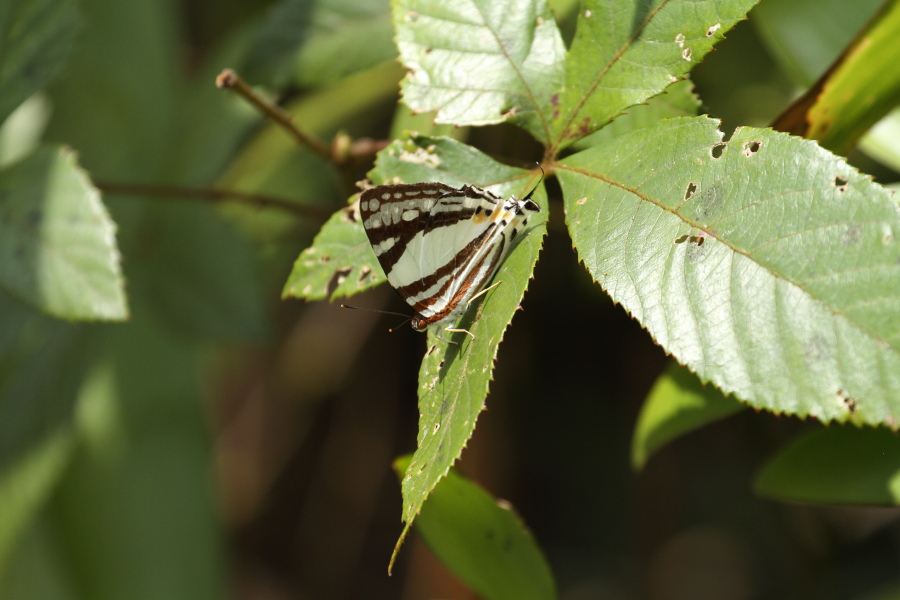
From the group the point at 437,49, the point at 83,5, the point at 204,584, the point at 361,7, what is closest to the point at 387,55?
the point at 361,7

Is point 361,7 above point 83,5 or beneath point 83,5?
above

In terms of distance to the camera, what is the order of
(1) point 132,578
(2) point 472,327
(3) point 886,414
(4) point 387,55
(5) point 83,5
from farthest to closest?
1. (5) point 83,5
2. (1) point 132,578
3. (4) point 387,55
4. (2) point 472,327
5. (3) point 886,414

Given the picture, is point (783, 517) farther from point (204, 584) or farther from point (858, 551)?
point (204, 584)

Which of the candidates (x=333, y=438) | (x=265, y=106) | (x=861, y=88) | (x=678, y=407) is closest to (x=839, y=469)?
(x=678, y=407)

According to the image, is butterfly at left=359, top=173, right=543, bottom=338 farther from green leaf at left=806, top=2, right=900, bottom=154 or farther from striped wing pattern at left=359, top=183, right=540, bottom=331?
green leaf at left=806, top=2, right=900, bottom=154

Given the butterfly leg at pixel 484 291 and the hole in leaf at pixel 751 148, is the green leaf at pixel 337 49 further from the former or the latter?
the hole in leaf at pixel 751 148

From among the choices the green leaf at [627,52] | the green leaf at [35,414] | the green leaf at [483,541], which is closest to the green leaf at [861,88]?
the green leaf at [627,52]
